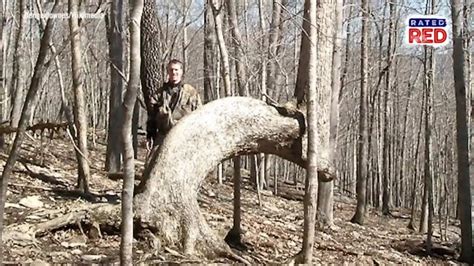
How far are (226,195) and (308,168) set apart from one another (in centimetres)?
663

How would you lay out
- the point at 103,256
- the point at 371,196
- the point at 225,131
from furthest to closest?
the point at 371,196
the point at 225,131
the point at 103,256

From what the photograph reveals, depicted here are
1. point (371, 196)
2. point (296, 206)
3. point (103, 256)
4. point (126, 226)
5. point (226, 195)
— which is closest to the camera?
point (126, 226)

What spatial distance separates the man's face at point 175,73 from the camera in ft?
21.5

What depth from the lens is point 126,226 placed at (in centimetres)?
425

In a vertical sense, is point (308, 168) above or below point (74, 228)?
above

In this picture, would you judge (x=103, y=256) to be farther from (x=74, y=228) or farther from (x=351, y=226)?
(x=351, y=226)

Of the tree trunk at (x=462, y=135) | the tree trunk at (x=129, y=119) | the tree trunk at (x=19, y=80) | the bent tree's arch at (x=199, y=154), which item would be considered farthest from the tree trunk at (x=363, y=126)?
the tree trunk at (x=129, y=119)

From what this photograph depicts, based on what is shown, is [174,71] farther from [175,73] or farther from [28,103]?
[28,103]

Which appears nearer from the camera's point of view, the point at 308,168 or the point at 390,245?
the point at 308,168

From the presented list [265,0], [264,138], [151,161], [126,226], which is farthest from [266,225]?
[265,0]

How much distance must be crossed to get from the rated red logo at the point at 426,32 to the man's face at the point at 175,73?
5.58m

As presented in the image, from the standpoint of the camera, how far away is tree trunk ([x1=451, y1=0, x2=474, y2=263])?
1148cm

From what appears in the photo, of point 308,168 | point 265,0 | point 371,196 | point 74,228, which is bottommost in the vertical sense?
point 371,196

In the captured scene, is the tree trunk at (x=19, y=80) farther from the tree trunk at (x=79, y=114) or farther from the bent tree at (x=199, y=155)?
the bent tree at (x=199, y=155)
